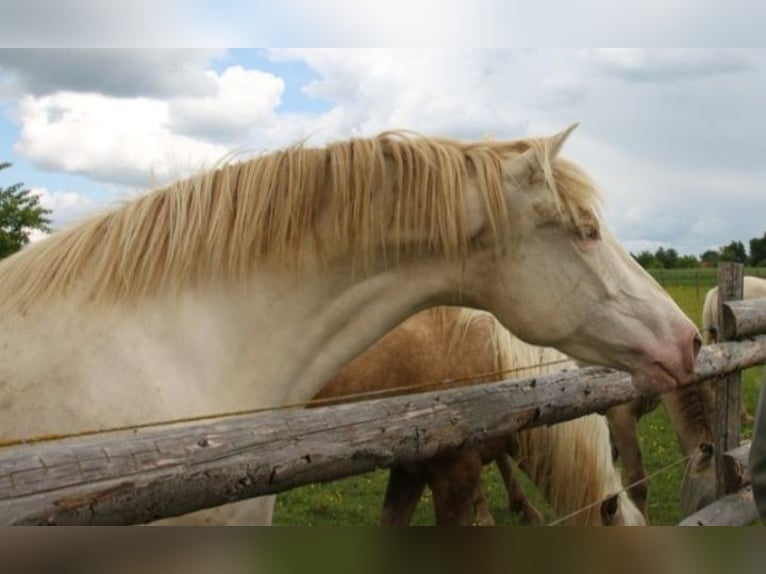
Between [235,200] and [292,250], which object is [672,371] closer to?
[292,250]

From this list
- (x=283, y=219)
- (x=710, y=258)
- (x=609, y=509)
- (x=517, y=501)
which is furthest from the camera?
(x=710, y=258)

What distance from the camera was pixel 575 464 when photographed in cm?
490

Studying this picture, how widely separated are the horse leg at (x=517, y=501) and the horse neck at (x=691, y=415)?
142 centimetres

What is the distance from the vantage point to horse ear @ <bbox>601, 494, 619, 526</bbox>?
4738mm

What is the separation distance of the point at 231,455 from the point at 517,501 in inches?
214

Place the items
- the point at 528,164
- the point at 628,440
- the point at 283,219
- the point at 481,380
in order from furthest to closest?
the point at 628,440 < the point at 481,380 < the point at 528,164 < the point at 283,219

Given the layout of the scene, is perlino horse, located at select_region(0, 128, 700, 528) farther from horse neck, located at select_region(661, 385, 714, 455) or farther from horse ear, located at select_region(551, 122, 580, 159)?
horse neck, located at select_region(661, 385, 714, 455)

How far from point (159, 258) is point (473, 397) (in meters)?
1.24

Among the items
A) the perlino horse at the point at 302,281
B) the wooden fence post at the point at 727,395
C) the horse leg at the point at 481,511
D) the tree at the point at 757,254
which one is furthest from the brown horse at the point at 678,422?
the tree at the point at 757,254

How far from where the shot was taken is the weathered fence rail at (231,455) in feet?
5.10

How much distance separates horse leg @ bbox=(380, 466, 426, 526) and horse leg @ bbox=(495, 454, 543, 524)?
1.90 metres

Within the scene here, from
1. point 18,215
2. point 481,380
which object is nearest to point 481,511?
point 481,380

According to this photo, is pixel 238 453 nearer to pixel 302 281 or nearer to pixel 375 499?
pixel 302 281

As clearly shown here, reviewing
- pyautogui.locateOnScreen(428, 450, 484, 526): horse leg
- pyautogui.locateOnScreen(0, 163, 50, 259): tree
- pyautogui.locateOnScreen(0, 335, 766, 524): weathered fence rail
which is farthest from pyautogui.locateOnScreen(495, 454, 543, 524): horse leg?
pyautogui.locateOnScreen(0, 163, 50, 259): tree
